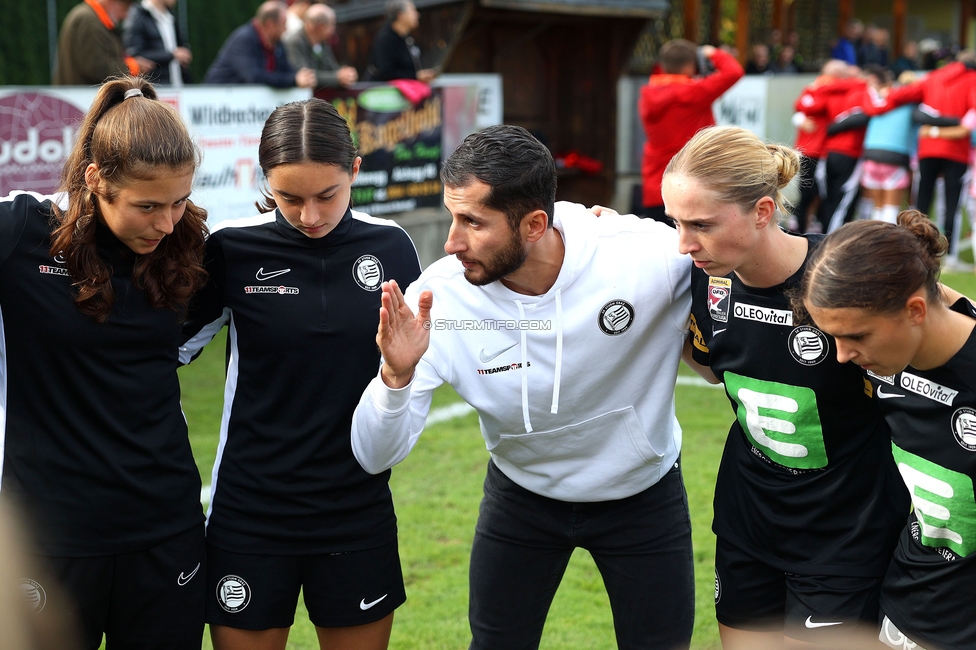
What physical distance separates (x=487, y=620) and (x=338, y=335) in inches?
41.6

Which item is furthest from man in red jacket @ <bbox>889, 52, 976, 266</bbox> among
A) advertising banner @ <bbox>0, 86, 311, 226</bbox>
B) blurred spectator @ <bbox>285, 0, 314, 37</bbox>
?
advertising banner @ <bbox>0, 86, 311, 226</bbox>

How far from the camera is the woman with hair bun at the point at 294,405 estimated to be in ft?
9.75

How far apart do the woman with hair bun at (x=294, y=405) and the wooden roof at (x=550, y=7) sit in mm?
9581

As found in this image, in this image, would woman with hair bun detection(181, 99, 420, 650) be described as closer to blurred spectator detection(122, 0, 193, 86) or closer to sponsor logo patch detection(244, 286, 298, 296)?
sponsor logo patch detection(244, 286, 298, 296)

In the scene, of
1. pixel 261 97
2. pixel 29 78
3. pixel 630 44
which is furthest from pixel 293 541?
pixel 630 44

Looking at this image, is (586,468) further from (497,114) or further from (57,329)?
(497,114)

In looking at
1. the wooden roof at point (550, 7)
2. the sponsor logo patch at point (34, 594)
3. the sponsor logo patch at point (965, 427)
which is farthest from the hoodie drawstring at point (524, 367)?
the wooden roof at point (550, 7)

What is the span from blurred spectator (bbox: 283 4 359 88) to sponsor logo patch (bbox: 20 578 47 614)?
7.85 m

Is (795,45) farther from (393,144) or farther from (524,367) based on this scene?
(524,367)

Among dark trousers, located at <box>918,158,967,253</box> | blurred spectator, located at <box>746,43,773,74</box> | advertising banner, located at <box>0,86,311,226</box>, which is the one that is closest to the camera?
advertising banner, located at <box>0,86,311,226</box>

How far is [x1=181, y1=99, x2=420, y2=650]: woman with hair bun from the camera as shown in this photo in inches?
117

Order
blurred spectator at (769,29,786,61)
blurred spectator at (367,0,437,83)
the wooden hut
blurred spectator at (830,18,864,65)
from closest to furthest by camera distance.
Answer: blurred spectator at (367,0,437,83) → the wooden hut → blurred spectator at (769,29,786,61) → blurred spectator at (830,18,864,65)

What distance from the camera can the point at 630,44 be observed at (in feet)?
47.1

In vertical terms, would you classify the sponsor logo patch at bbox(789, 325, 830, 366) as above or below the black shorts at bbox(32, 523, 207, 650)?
above
